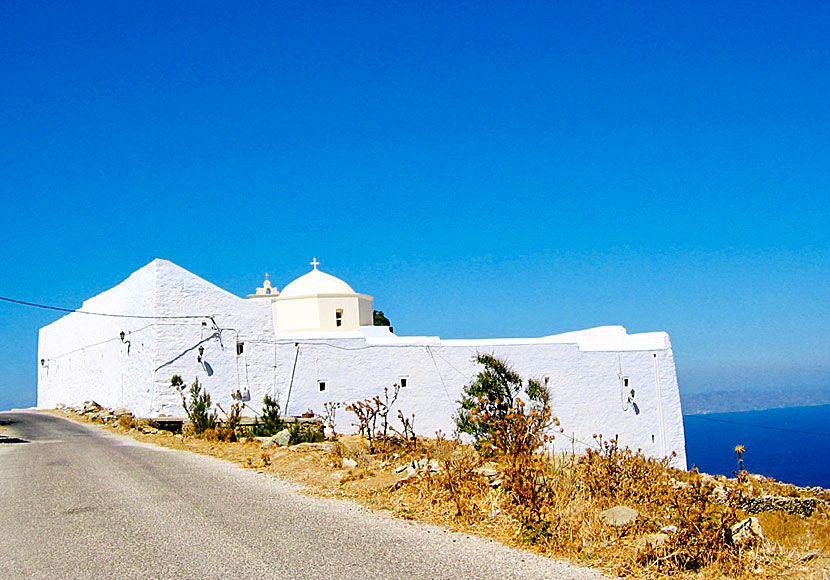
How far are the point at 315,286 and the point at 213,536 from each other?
78.8 ft

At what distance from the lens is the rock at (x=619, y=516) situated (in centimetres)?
600

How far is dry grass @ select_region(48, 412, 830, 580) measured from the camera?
5.14 metres

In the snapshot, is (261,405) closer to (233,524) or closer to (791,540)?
(233,524)

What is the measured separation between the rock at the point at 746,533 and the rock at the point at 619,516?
82 cm

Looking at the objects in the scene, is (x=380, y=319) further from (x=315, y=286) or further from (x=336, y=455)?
(x=336, y=455)

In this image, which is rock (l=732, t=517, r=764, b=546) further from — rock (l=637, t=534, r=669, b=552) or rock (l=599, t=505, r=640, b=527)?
rock (l=599, t=505, r=640, b=527)

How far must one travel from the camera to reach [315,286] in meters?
29.9

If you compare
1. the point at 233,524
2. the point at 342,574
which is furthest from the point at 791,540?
the point at 233,524

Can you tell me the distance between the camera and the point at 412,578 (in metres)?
4.86

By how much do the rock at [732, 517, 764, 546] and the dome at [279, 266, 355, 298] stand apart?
80.4 ft

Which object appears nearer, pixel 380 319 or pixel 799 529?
pixel 799 529

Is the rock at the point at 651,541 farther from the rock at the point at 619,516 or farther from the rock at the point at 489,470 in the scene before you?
the rock at the point at 489,470

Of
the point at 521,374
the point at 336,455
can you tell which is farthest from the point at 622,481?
the point at 521,374

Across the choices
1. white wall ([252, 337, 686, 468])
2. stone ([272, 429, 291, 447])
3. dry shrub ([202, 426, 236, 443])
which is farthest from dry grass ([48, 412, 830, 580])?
white wall ([252, 337, 686, 468])
